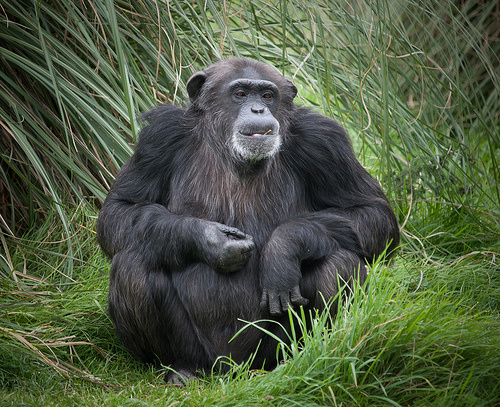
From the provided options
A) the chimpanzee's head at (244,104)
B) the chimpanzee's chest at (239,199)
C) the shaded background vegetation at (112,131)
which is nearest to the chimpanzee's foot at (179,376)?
the shaded background vegetation at (112,131)

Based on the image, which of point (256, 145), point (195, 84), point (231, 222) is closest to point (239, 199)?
point (231, 222)

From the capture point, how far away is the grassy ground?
3.12m

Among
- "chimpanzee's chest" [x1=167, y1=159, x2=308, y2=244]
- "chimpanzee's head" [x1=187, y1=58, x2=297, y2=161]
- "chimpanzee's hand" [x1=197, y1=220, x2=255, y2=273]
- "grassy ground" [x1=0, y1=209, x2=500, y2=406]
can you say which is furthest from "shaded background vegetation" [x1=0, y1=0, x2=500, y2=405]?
"chimpanzee's hand" [x1=197, y1=220, x2=255, y2=273]

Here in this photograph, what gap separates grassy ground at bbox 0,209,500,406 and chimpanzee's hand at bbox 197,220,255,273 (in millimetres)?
587

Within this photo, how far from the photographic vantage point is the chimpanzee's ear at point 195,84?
163 inches

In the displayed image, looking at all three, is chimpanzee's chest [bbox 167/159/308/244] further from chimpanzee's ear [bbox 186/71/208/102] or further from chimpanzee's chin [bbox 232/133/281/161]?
chimpanzee's ear [bbox 186/71/208/102]

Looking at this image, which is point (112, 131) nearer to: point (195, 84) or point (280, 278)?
point (195, 84)

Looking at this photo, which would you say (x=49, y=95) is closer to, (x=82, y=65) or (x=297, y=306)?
(x=82, y=65)

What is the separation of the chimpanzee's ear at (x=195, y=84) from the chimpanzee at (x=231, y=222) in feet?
0.05

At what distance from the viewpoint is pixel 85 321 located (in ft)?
14.4

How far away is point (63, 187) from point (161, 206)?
163cm

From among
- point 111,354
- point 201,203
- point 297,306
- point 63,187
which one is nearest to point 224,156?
point 201,203

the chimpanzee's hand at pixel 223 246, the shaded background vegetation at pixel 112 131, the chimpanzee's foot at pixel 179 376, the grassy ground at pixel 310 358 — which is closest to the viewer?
the grassy ground at pixel 310 358

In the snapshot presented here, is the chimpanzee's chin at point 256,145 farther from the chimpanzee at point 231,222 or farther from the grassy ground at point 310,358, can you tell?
the grassy ground at point 310,358
